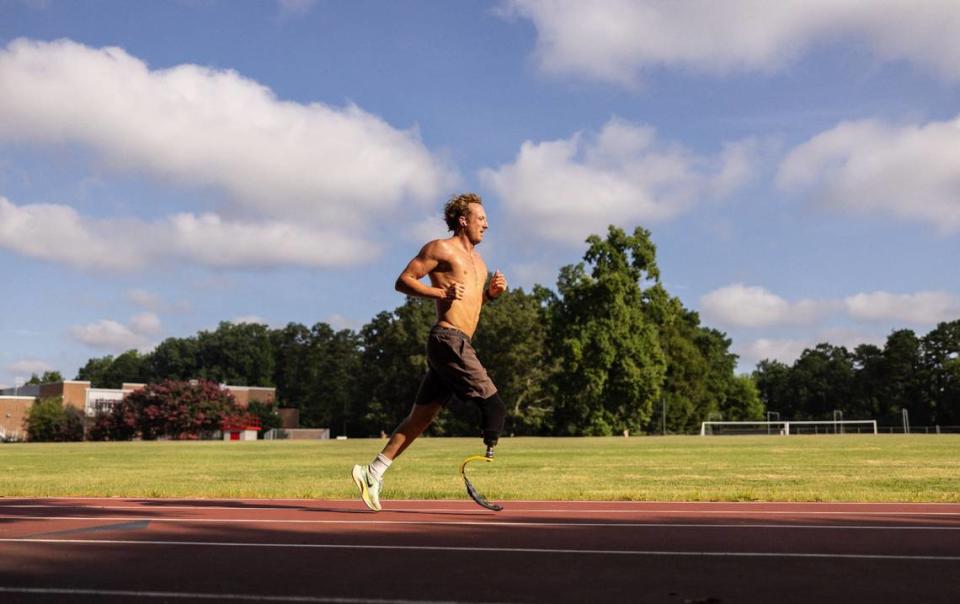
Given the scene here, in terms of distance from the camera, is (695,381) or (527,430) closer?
(527,430)

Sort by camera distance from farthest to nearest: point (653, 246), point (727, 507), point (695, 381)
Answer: point (695, 381), point (653, 246), point (727, 507)

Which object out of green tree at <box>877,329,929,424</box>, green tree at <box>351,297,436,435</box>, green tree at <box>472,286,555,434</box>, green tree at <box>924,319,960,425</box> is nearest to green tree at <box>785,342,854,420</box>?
green tree at <box>877,329,929,424</box>

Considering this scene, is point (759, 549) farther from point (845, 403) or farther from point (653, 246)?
point (845, 403)

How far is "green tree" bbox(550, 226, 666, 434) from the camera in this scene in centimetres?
6034

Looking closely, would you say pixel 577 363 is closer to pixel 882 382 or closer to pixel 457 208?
pixel 457 208

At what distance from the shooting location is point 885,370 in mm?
117938

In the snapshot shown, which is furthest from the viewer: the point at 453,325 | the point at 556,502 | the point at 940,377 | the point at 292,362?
the point at 292,362

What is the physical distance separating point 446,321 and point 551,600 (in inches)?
130

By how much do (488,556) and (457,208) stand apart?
10.6 feet

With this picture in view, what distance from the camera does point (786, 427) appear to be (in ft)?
254

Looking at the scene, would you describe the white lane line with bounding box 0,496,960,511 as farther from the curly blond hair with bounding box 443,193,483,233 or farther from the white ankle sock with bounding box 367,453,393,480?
the curly blond hair with bounding box 443,193,483,233

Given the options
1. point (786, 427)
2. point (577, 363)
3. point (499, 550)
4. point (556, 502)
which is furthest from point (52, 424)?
point (499, 550)

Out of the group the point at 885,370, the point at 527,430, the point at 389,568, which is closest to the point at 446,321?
the point at 389,568

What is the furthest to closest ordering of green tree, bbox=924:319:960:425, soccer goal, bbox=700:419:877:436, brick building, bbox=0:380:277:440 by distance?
green tree, bbox=924:319:960:425, brick building, bbox=0:380:277:440, soccer goal, bbox=700:419:877:436
